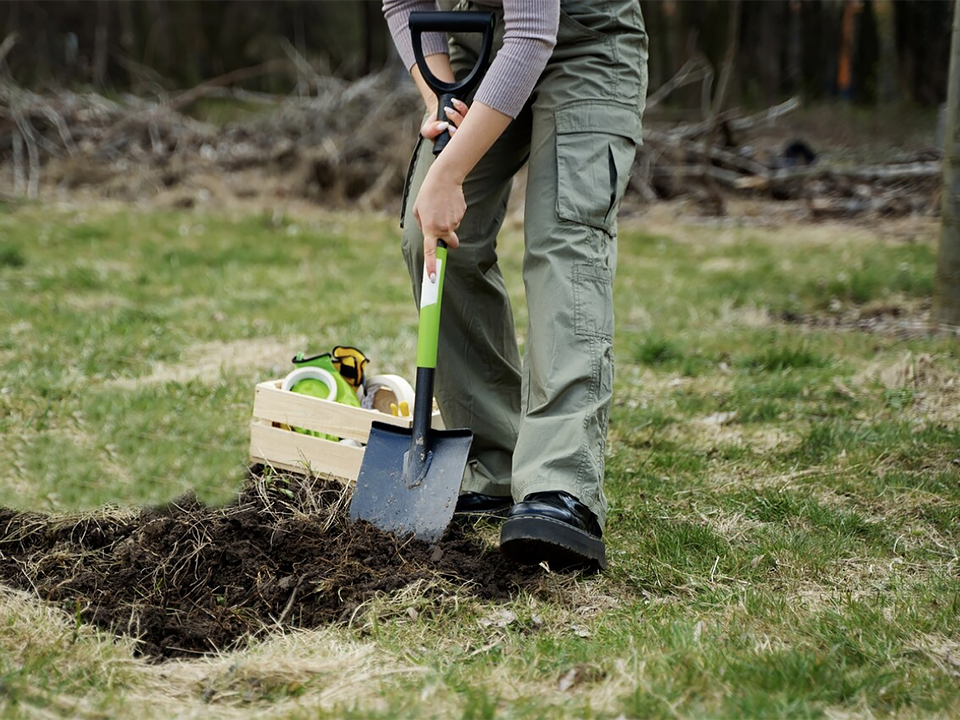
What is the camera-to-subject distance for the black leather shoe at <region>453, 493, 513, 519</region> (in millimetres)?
3158

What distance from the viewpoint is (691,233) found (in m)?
8.93

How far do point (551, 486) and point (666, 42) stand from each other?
42.7 feet

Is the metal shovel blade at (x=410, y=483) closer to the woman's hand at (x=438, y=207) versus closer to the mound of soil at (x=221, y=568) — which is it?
the mound of soil at (x=221, y=568)

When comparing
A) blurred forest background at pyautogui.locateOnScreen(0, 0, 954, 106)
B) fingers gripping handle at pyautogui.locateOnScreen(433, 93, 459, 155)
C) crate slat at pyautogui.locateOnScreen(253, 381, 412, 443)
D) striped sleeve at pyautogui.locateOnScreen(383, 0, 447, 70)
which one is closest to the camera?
fingers gripping handle at pyautogui.locateOnScreen(433, 93, 459, 155)

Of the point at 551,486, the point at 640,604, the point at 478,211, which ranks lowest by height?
the point at 640,604

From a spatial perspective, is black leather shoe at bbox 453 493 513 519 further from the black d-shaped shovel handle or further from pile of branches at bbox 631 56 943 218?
pile of branches at bbox 631 56 943 218

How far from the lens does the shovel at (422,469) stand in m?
2.83

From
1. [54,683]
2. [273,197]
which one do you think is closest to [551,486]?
[54,683]

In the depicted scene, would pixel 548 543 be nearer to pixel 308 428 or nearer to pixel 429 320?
pixel 429 320

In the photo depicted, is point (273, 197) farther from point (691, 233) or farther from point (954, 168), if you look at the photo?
point (954, 168)

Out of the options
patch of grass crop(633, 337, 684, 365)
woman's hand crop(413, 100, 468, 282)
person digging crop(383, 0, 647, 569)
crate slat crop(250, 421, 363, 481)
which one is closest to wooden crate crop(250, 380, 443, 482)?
crate slat crop(250, 421, 363, 481)

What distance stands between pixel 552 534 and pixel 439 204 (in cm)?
91

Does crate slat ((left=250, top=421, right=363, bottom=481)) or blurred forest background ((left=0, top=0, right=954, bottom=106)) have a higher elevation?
blurred forest background ((left=0, top=0, right=954, bottom=106))

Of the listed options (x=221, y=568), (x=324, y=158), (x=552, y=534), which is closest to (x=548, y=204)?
(x=552, y=534)
